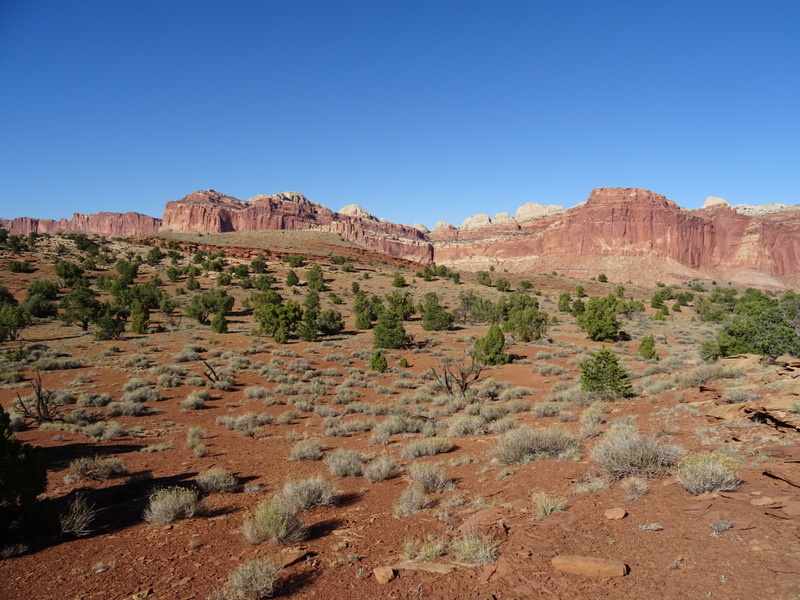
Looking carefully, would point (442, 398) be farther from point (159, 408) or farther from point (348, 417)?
point (159, 408)

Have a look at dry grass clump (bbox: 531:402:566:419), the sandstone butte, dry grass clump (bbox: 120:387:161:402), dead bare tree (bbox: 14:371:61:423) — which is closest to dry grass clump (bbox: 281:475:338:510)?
dry grass clump (bbox: 531:402:566:419)

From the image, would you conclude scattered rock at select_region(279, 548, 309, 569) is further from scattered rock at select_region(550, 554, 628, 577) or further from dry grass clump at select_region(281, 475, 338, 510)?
scattered rock at select_region(550, 554, 628, 577)

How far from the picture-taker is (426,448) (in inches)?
400

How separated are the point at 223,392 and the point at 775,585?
18869 mm

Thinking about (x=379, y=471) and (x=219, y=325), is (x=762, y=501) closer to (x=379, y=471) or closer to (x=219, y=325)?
(x=379, y=471)

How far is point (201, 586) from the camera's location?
4766 mm

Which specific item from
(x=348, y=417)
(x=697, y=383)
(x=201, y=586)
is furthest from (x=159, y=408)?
(x=697, y=383)

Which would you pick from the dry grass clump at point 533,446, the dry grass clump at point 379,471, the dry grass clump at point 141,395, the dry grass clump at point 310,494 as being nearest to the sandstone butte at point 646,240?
the dry grass clump at point 141,395

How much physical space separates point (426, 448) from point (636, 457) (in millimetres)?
4923

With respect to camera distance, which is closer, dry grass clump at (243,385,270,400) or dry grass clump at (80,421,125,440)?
dry grass clump at (80,421,125,440)

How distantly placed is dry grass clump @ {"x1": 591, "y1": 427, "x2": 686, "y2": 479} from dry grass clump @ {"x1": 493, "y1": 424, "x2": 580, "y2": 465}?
1.50 m

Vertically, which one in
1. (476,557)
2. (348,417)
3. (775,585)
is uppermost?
(775,585)

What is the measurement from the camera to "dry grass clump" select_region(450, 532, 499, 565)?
4668mm

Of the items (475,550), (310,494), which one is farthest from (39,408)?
(475,550)
